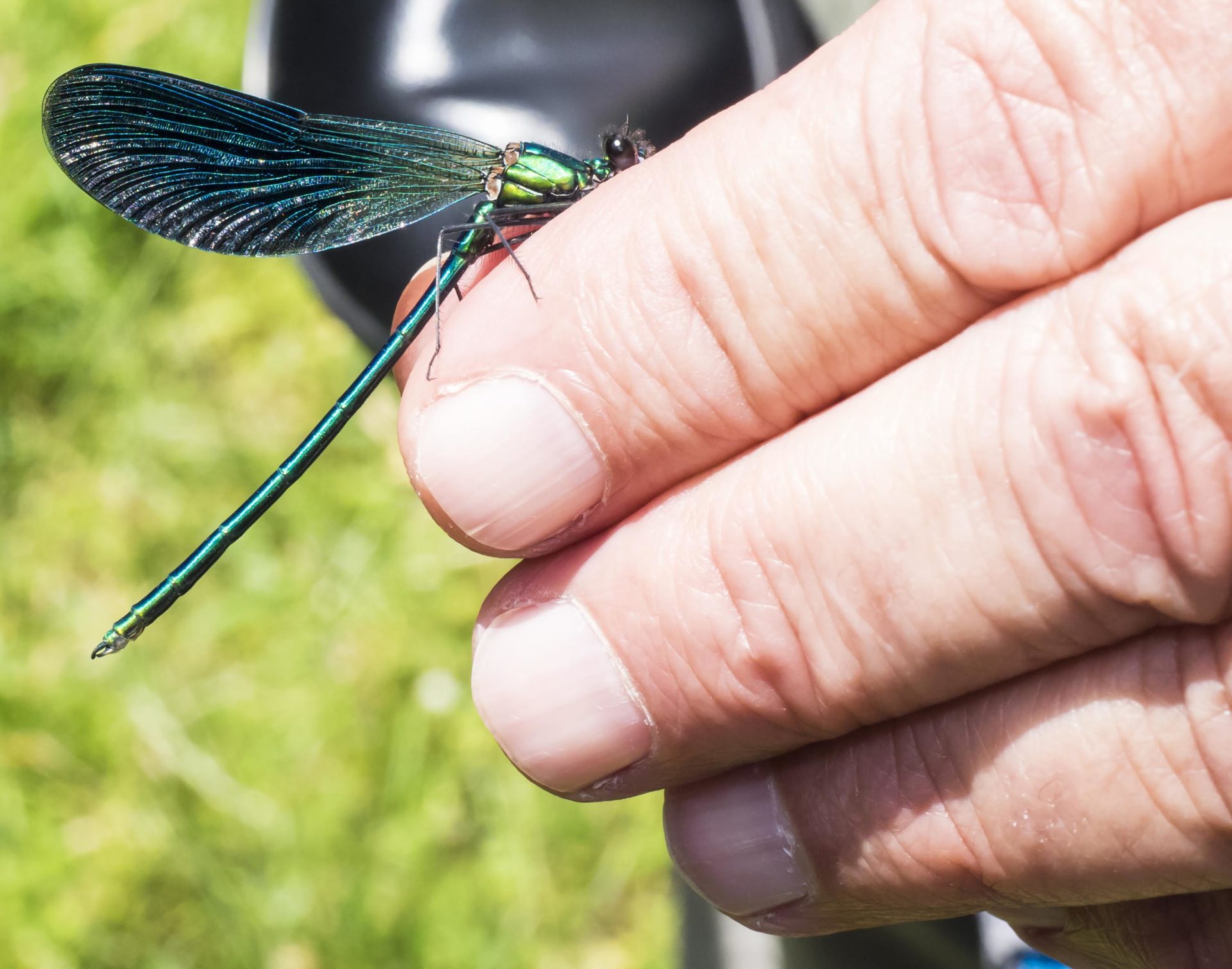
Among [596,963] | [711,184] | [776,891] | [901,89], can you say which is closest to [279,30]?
[711,184]

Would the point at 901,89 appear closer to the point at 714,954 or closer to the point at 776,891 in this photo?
the point at 776,891

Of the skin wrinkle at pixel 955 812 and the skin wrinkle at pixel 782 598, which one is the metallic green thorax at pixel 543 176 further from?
the skin wrinkle at pixel 955 812

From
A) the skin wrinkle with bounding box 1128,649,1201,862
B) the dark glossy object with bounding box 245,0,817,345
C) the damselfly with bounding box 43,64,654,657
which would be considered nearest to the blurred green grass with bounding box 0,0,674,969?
the damselfly with bounding box 43,64,654,657

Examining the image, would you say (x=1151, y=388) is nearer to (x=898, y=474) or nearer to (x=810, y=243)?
(x=898, y=474)

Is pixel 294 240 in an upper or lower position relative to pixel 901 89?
upper

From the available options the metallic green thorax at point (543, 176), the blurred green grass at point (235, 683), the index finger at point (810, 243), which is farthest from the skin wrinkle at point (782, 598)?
the blurred green grass at point (235, 683)

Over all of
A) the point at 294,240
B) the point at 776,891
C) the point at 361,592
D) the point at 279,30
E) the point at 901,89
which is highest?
the point at 279,30
